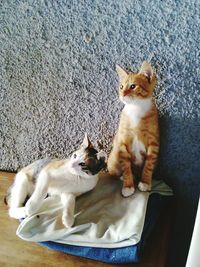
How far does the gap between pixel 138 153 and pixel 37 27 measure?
1.59 ft

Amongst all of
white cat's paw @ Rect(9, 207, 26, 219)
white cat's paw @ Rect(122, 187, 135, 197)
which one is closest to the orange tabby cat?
white cat's paw @ Rect(122, 187, 135, 197)

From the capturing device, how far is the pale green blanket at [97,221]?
75 centimetres

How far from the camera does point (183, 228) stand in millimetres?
983

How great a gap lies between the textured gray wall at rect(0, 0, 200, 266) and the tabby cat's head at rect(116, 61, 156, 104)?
85 mm

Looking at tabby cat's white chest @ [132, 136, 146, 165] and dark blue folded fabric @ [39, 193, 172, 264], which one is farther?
tabby cat's white chest @ [132, 136, 146, 165]

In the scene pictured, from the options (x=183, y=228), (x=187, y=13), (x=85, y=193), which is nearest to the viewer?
(x=187, y=13)

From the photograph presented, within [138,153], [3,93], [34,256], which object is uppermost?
[3,93]

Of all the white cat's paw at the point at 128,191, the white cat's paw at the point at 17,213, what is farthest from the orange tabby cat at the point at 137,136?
the white cat's paw at the point at 17,213

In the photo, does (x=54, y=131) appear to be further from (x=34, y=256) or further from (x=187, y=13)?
(x=187, y=13)

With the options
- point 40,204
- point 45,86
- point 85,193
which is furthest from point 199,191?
point 45,86

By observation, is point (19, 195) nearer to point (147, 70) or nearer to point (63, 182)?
point (63, 182)

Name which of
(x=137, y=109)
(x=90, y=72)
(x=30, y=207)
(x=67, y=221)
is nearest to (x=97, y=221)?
(x=67, y=221)

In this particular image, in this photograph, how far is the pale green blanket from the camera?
746 millimetres

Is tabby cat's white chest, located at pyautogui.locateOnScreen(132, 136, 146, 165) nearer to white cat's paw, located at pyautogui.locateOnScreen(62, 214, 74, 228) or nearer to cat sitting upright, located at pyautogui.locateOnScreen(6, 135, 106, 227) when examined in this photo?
cat sitting upright, located at pyautogui.locateOnScreen(6, 135, 106, 227)
